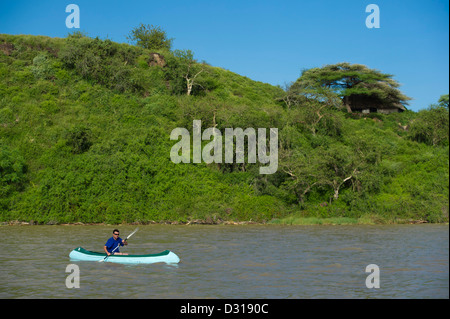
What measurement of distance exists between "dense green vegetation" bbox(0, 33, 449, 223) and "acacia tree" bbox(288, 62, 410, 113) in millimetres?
7326

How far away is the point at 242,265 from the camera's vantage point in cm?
1756

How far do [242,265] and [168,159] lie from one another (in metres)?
21.6

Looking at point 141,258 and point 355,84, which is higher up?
point 355,84

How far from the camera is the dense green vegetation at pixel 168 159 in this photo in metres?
33.6

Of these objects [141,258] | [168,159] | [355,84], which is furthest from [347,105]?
[141,258]

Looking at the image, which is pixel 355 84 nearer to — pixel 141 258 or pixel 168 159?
pixel 168 159

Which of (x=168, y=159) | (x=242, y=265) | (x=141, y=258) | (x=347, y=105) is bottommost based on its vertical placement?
(x=242, y=265)

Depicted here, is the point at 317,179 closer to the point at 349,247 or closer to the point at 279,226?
the point at 279,226

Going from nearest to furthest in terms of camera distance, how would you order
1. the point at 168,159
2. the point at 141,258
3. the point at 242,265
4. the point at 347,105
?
1. the point at 141,258
2. the point at 242,265
3. the point at 168,159
4. the point at 347,105

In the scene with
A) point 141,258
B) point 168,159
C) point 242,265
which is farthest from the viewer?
point 168,159

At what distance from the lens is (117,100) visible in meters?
50.0

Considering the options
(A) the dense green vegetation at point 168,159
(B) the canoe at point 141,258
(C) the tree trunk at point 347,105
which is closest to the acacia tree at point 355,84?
(C) the tree trunk at point 347,105
